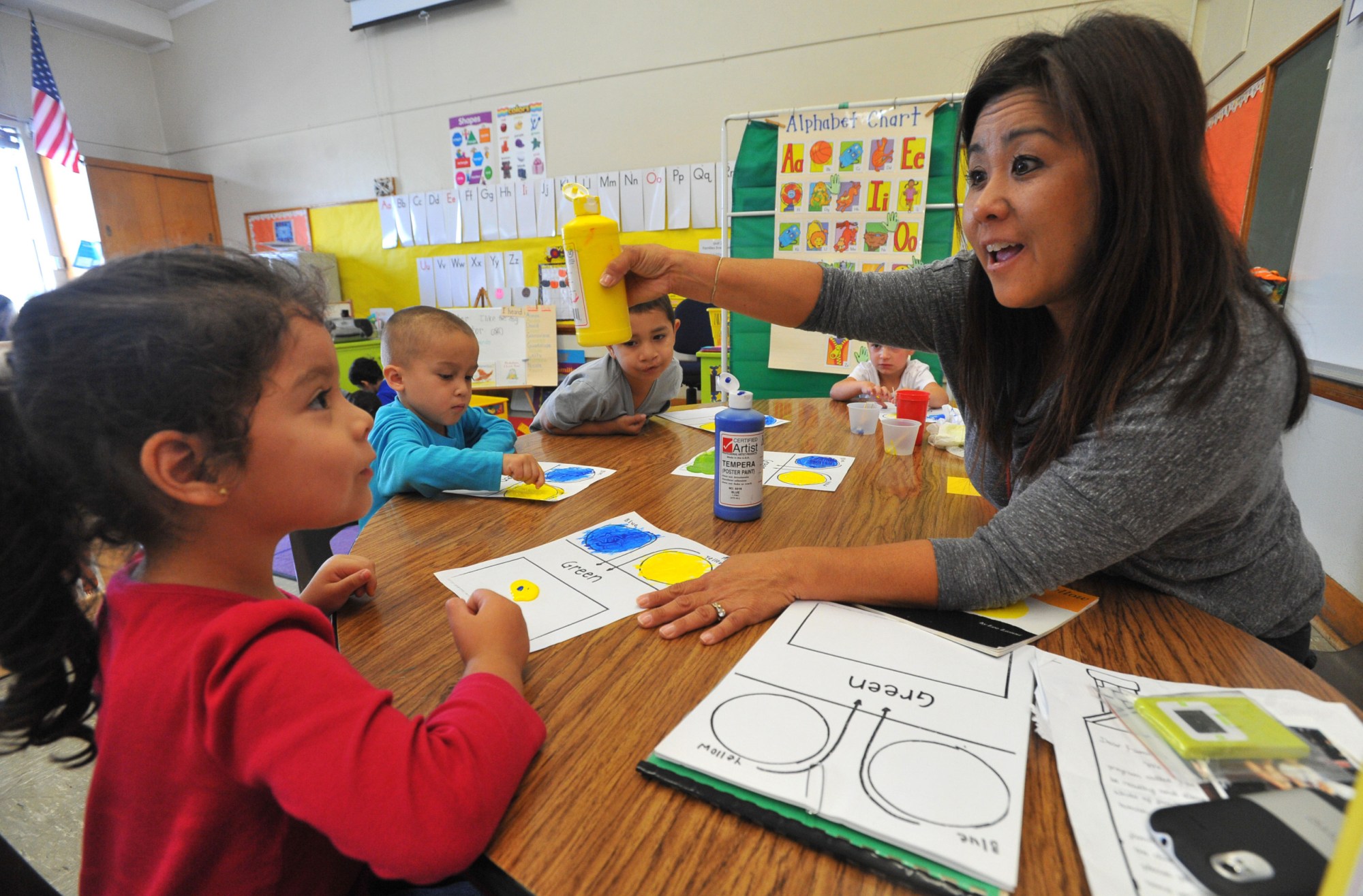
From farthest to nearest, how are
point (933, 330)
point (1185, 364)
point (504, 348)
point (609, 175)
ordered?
point (504, 348) → point (609, 175) → point (933, 330) → point (1185, 364)

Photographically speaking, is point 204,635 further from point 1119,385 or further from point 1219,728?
point 1119,385

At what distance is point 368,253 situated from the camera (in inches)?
199

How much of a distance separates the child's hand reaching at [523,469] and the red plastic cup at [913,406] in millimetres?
858

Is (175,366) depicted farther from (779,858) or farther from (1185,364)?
(1185,364)

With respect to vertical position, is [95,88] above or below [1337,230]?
above

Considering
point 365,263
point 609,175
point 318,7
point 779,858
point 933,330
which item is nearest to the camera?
point 779,858

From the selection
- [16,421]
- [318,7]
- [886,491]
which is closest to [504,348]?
[318,7]

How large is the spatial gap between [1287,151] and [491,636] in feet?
9.71

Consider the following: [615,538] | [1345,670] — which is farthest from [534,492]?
[1345,670]

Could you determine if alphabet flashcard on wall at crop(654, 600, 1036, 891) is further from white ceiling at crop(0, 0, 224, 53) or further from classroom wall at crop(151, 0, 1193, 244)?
white ceiling at crop(0, 0, 224, 53)

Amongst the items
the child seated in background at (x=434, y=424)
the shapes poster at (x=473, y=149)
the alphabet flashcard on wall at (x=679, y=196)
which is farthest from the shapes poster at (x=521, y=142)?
the child seated in background at (x=434, y=424)

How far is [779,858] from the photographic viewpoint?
1.30ft

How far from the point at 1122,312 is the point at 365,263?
5.49 meters

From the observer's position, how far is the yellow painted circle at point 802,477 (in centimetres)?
117
